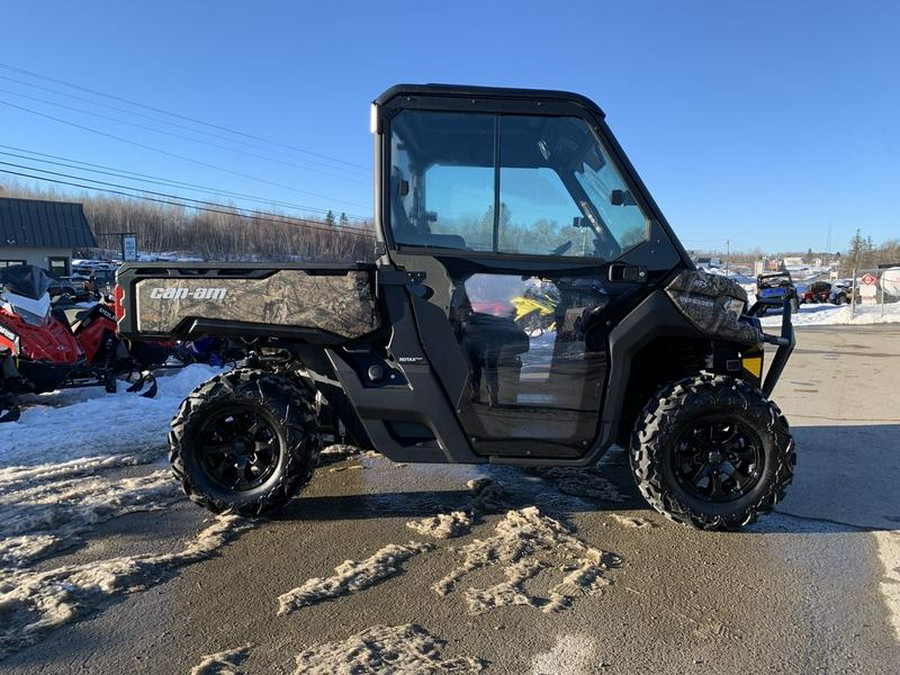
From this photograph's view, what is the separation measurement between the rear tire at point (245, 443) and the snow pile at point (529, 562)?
110cm

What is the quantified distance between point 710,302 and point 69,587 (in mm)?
3508

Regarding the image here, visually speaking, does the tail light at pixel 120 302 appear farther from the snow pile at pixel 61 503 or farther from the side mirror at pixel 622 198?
the side mirror at pixel 622 198

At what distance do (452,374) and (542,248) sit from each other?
865mm

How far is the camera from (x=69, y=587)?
2.99m

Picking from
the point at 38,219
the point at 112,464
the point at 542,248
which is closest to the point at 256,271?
the point at 542,248

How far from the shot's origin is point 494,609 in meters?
2.90

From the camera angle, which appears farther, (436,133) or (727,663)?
(436,133)

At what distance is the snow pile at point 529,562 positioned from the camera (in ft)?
9.84

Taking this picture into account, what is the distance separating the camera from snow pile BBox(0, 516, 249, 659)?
2678mm

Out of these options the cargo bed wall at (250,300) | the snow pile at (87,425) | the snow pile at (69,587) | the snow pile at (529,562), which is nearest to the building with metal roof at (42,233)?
the snow pile at (87,425)

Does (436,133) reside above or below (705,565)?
above

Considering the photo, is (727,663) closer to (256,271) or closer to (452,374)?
(452,374)

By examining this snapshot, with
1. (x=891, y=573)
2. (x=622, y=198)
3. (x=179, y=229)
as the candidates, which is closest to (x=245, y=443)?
(x=622, y=198)

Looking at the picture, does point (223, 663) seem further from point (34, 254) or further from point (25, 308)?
point (34, 254)
